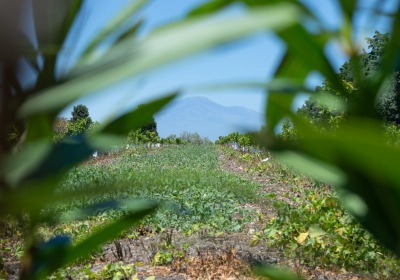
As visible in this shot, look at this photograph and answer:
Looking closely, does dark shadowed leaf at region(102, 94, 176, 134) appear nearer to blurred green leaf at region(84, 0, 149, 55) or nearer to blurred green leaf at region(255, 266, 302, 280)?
blurred green leaf at region(84, 0, 149, 55)

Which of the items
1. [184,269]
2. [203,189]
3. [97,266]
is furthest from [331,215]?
[203,189]

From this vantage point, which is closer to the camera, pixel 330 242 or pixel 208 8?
pixel 208 8

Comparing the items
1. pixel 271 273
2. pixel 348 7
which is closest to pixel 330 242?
pixel 271 273

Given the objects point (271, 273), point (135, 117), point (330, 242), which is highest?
point (135, 117)

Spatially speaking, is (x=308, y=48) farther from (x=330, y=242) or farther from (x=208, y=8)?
(x=330, y=242)

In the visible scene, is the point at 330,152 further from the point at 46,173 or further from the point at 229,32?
the point at 46,173

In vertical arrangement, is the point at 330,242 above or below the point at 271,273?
below

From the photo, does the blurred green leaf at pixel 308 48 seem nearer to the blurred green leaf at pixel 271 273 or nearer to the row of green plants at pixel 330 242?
the blurred green leaf at pixel 271 273

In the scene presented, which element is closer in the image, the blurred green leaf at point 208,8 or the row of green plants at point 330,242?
the blurred green leaf at point 208,8

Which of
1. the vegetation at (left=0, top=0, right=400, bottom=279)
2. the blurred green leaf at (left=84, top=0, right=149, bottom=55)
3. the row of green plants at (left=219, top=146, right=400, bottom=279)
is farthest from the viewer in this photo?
the row of green plants at (left=219, top=146, right=400, bottom=279)

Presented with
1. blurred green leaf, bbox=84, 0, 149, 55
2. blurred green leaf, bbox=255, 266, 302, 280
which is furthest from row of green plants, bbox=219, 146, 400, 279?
blurred green leaf, bbox=84, 0, 149, 55

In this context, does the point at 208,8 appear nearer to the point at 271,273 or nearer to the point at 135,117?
the point at 135,117

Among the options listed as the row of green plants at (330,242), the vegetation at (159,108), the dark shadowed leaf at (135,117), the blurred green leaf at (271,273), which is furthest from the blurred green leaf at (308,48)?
the row of green plants at (330,242)

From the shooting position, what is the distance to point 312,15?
9.6 inches
